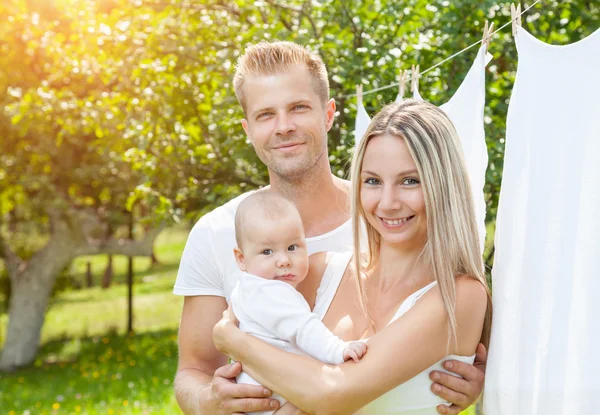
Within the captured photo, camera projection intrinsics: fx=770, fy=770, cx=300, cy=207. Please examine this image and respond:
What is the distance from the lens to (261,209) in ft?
5.95

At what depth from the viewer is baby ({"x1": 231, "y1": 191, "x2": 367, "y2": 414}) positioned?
5.57 feet

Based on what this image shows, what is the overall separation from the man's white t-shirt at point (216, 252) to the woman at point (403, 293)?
0.77 ft

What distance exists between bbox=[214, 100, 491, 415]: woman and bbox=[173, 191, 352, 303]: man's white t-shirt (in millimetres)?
234

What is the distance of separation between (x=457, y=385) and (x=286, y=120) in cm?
80

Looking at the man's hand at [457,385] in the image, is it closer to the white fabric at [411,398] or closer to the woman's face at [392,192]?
the white fabric at [411,398]

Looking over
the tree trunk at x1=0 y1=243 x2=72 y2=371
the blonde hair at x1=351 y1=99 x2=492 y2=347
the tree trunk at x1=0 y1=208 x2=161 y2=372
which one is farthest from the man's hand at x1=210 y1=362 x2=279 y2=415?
the tree trunk at x1=0 y1=243 x2=72 y2=371

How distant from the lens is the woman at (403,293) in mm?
1552

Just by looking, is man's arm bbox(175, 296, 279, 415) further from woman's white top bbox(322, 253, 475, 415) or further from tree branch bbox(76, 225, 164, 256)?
tree branch bbox(76, 225, 164, 256)

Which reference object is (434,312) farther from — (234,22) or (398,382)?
(234,22)

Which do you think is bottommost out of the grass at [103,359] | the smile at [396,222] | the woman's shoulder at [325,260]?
the grass at [103,359]

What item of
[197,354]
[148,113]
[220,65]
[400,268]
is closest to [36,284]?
[148,113]

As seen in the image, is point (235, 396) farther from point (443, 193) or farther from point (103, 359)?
point (103, 359)

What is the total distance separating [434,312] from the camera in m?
1.56

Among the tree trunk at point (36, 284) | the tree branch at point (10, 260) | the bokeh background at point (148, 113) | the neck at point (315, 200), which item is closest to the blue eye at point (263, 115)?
the neck at point (315, 200)
